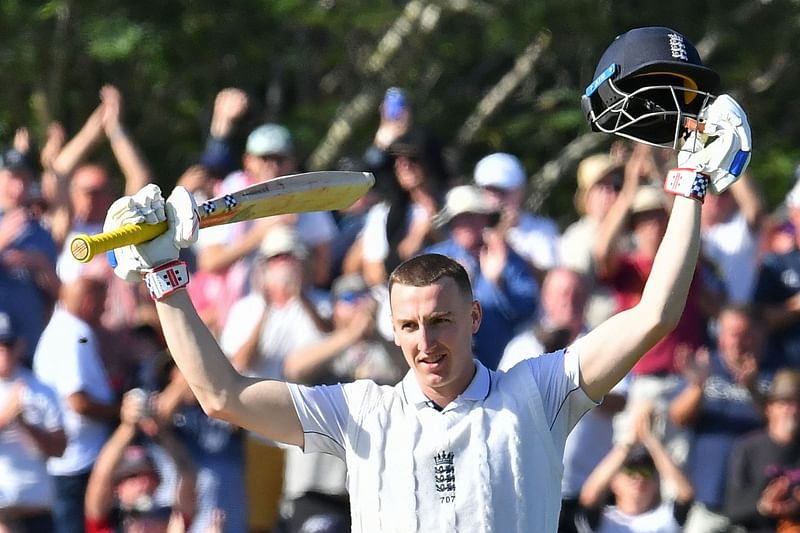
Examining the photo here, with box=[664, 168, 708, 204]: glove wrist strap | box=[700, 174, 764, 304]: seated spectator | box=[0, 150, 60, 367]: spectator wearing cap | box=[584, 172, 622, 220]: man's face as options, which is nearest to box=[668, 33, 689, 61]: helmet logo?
box=[664, 168, 708, 204]: glove wrist strap

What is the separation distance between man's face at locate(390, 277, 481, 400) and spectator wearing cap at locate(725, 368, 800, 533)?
4.37 m

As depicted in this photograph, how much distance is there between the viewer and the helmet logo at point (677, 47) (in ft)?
16.7

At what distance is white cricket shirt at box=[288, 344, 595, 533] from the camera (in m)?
4.95

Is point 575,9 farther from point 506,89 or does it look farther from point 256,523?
point 256,523

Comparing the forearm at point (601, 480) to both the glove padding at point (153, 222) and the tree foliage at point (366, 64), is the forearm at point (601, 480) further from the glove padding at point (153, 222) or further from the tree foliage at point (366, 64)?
the tree foliage at point (366, 64)

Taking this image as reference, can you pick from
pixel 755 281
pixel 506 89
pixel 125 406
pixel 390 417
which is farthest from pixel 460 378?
pixel 506 89

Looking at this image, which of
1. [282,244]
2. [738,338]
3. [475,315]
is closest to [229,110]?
[282,244]

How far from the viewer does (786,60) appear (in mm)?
15531

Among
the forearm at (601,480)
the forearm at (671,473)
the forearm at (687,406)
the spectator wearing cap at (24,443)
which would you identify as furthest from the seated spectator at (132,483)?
the forearm at (687,406)

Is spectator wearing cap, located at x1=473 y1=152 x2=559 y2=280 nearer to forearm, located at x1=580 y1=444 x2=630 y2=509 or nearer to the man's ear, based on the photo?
forearm, located at x1=580 y1=444 x2=630 y2=509

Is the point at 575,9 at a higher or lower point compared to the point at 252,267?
higher

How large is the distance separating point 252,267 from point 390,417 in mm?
4663

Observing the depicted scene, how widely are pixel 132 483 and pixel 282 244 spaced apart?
4.80 feet

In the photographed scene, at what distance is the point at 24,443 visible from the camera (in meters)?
8.95
